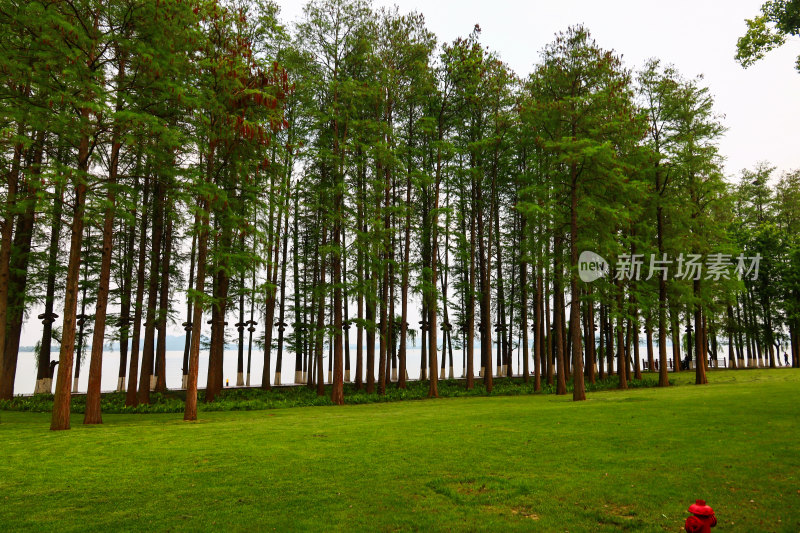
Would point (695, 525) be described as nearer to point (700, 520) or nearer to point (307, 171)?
point (700, 520)

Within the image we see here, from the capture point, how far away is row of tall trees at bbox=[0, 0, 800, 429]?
13859mm

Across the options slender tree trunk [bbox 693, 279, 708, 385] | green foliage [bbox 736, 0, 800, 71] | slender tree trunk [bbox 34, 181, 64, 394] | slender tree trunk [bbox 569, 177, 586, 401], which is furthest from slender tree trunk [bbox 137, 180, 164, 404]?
slender tree trunk [bbox 693, 279, 708, 385]

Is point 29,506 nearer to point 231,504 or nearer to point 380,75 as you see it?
point 231,504

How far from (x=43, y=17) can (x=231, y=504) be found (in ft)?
43.2

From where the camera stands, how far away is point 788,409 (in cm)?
1426

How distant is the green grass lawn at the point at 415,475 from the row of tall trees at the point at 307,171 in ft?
16.9

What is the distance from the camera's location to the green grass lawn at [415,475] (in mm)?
6316

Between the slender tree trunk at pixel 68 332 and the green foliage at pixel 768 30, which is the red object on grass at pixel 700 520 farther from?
the slender tree trunk at pixel 68 332

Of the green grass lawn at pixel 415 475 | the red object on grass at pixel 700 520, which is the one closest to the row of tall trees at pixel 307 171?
the green grass lawn at pixel 415 475

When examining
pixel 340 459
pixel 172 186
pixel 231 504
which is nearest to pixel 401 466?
pixel 340 459

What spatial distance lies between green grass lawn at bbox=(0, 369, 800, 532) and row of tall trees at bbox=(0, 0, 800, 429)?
5150 millimetres

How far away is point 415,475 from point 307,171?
21.3m

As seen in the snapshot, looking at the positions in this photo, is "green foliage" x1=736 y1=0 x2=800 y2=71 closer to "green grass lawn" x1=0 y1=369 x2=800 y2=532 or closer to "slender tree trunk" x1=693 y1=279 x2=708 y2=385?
"green grass lawn" x1=0 y1=369 x2=800 y2=532

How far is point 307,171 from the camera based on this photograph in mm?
26859
